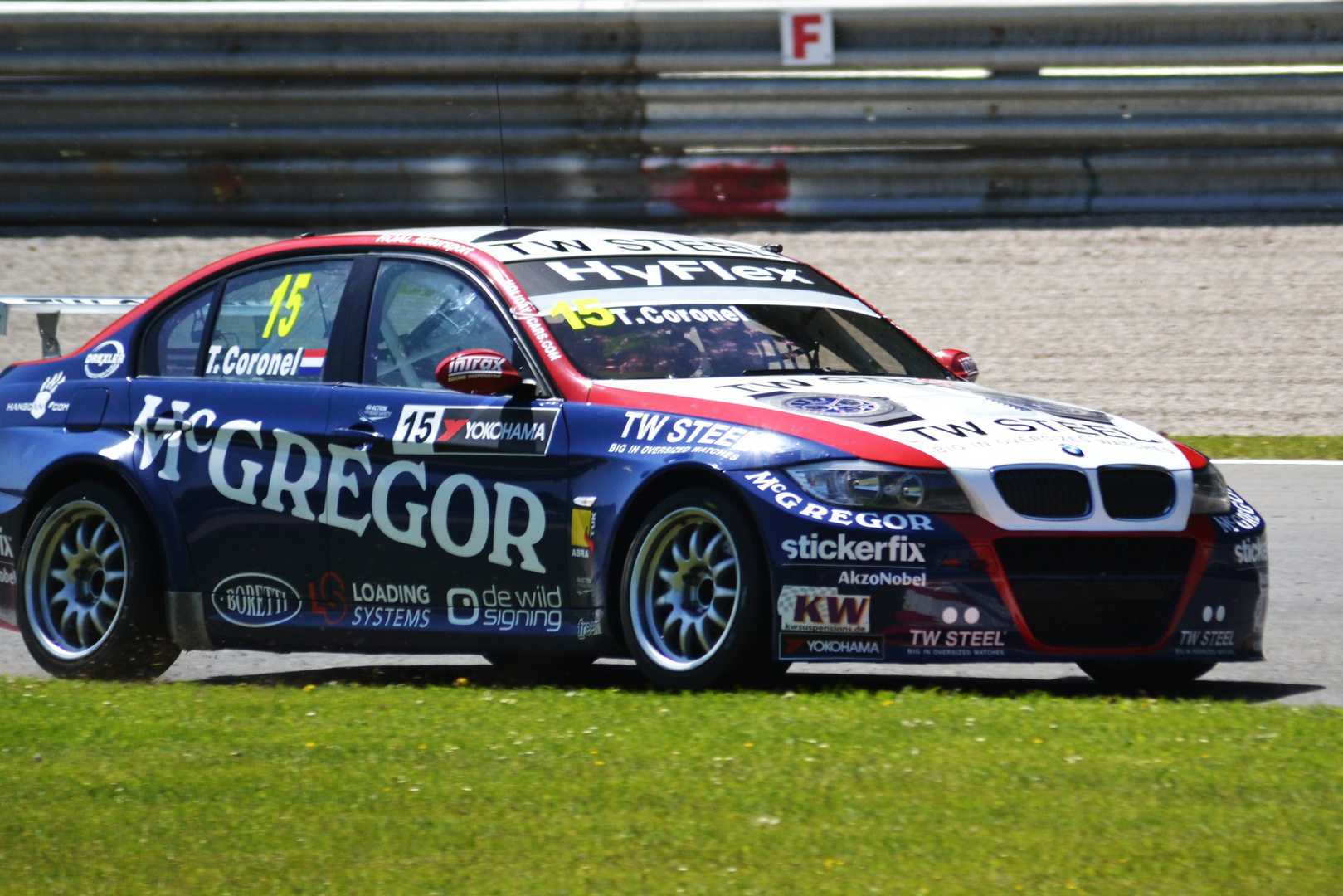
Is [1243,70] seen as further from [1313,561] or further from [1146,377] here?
[1313,561]

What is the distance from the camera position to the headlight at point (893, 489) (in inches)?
219

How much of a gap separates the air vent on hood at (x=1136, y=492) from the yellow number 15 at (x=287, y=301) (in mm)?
3115

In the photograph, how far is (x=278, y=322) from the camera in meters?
7.17

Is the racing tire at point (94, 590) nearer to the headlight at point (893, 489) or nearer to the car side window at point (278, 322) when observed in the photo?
the car side window at point (278, 322)

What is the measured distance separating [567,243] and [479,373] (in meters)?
1.00

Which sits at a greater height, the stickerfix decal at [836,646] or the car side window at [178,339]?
the car side window at [178,339]

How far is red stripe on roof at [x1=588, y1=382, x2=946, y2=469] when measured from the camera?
560cm

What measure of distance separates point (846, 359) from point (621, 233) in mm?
1166

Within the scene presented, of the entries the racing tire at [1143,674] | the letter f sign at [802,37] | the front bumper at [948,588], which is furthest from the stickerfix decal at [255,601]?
the letter f sign at [802,37]

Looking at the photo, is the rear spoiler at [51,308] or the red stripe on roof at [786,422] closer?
the red stripe on roof at [786,422]

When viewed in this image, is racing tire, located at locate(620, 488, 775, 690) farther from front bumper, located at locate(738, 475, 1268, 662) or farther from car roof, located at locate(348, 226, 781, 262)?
car roof, located at locate(348, 226, 781, 262)

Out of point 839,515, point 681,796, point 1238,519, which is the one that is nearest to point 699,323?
point 839,515

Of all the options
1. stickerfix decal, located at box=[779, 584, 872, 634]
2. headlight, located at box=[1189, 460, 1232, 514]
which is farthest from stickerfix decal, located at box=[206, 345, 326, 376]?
headlight, located at box=[1189, 460, 1232, 514]

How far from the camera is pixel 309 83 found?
1545 cm
